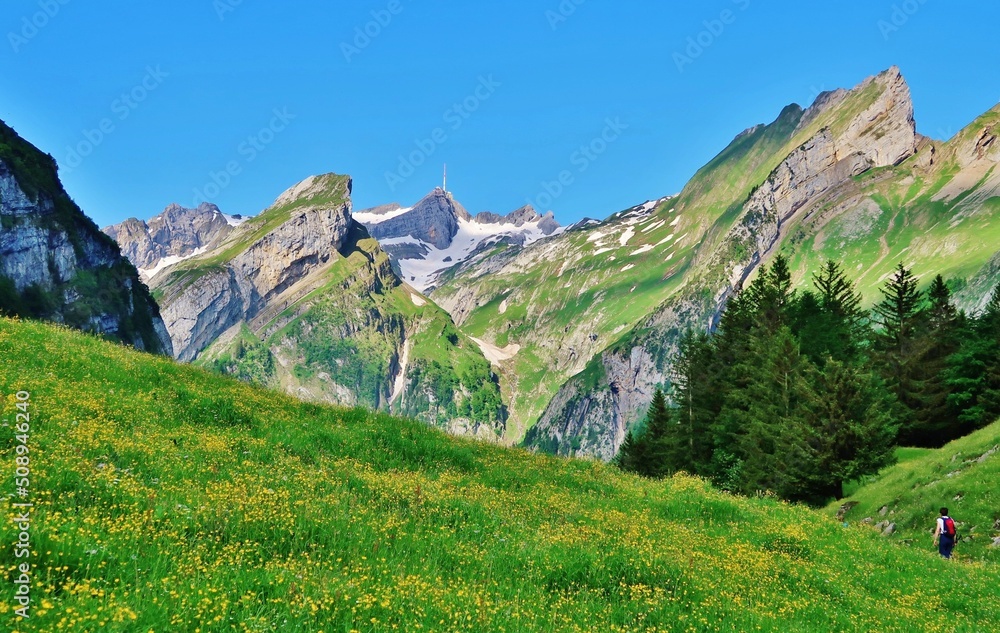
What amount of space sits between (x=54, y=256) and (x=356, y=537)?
20546cm

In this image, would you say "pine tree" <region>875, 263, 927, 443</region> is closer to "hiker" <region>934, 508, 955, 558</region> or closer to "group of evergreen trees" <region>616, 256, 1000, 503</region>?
"group of evergreen trees" <region>616, 256, 1000, 503</region>

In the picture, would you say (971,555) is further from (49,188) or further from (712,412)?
(49,188)

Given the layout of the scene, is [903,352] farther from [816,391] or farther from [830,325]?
[816,391]

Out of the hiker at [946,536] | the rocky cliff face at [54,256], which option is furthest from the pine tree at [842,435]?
the rocky cliff face at [54,256]

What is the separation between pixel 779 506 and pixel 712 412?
32061 mm

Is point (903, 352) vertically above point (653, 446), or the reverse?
point (903, 352)

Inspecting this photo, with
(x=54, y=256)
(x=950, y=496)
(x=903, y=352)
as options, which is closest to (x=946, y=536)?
(x=950, y=496)

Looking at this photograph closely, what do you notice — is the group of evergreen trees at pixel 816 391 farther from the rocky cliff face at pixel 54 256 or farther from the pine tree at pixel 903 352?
the rocky cliff face at pixel 54 256

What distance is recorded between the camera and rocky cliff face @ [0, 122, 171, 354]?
6225 inches

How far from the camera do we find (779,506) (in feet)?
74.4

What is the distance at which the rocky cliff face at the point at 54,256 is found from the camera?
519ft

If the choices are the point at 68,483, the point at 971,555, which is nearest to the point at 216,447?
the point at 68,483

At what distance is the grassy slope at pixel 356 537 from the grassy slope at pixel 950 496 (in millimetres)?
7736

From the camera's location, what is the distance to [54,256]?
171 metres
